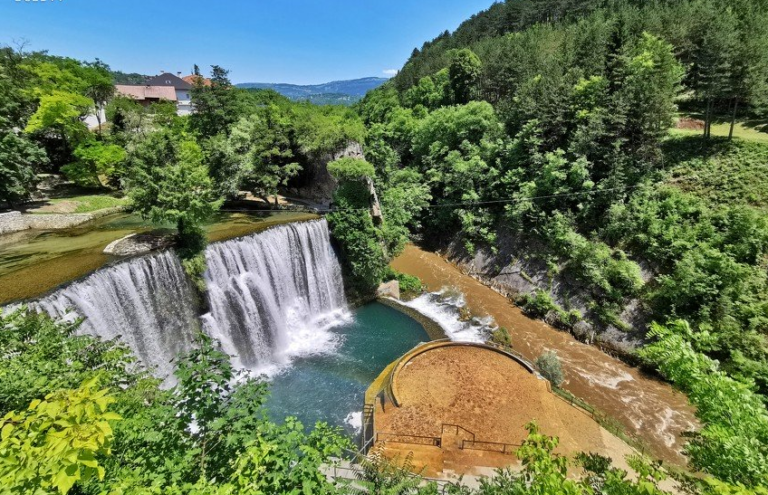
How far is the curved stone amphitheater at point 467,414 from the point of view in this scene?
9.90 m

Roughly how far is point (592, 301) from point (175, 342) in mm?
19254

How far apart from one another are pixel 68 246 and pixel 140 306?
233 inches

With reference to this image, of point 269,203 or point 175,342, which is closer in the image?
point 175,342

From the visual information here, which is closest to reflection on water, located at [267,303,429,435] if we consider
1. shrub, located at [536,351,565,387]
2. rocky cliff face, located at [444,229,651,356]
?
shrub, located at [536,351,565,387]

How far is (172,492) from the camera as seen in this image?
3.28 m

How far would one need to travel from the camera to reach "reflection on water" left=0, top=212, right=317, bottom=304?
11.5m

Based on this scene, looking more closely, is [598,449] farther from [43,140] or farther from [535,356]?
[43,140]

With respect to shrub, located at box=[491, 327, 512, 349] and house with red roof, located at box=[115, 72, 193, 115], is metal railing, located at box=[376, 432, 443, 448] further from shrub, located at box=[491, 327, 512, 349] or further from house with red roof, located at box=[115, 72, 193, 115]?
house with red roof, located at box=[115, 72, 193, 115]

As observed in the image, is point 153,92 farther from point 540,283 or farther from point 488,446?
point 488,446

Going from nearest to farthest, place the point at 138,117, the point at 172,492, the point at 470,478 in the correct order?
the point at 172,492 → the point at 470,478 → the point at 138,117

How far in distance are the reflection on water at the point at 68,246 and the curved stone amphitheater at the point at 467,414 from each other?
411 inches

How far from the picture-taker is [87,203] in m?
21.4

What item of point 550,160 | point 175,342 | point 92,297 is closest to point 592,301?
point 550,160

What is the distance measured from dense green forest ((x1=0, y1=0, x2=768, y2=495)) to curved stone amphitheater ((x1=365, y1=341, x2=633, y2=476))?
2.23 metres
